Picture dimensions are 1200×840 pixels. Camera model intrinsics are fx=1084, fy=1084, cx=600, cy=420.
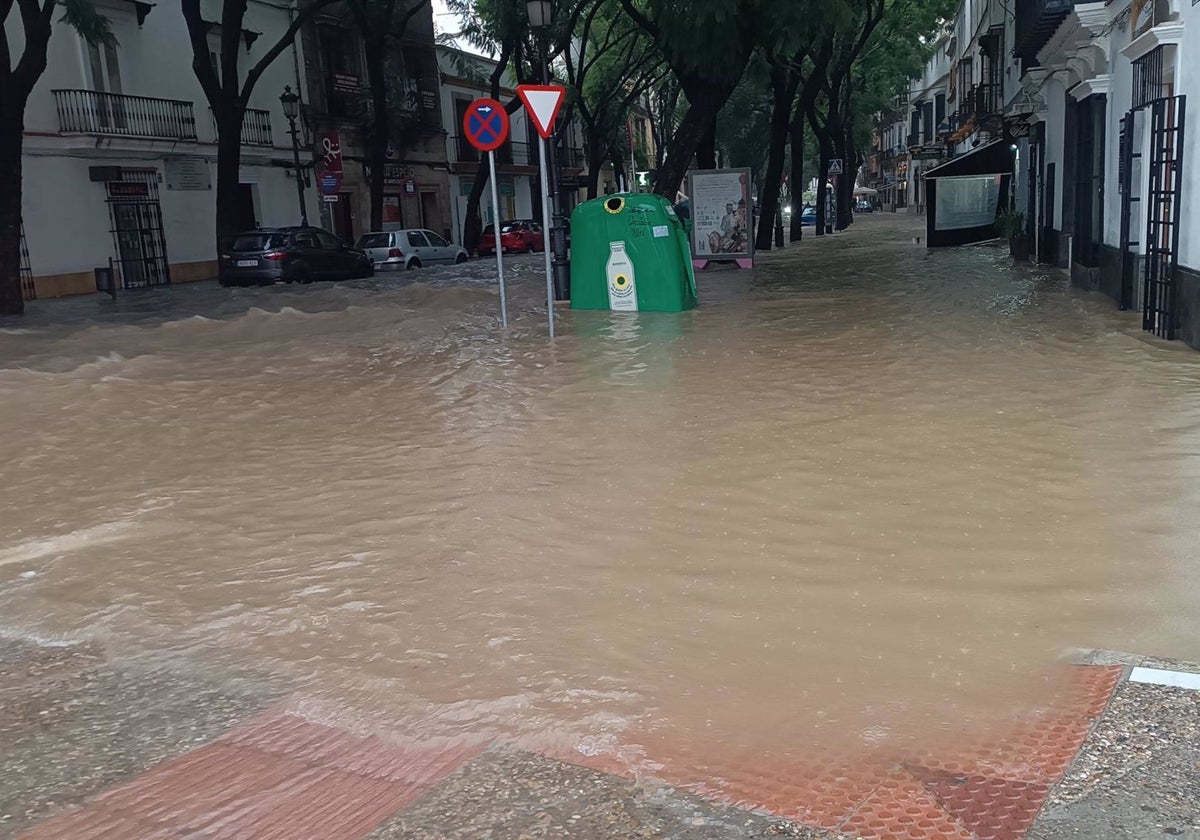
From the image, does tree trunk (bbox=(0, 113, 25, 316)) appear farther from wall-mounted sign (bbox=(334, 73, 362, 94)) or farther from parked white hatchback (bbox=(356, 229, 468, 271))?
wall-mounted sign (bbox=(334, 73, 362, 94))

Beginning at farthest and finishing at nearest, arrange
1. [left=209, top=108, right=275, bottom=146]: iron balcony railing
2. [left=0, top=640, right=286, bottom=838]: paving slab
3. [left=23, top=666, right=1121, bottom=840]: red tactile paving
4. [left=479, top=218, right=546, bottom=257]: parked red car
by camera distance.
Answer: [left=479, top=218, right=546, bottom=257]: parked red car → [left=209, top=108, right=275, bottom=146]: iron balcony railing → [left=0, top=640, right=286, bottom=838]: paving slab → [left=23, top=666, right=1121, bottom=840]: red tactile paving

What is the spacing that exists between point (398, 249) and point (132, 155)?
6634mm

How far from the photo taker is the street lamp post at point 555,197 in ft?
51.2

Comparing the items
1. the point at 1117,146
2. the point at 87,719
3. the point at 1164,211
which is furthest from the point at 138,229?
the point at 87,719

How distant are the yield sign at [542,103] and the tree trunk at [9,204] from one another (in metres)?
9.17

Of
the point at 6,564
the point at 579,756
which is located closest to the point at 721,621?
the point at 579,756

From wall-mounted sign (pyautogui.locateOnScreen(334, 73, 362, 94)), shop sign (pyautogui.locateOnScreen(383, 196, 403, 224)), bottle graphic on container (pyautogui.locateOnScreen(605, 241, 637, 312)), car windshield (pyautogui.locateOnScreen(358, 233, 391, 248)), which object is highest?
wall-mounted sign (pyautogui.locateOnScreen(334, 73, 362, 94))

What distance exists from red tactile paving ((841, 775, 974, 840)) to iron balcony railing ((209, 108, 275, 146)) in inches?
1155

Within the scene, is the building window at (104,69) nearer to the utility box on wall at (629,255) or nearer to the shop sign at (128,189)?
the shop sign at (128,189)

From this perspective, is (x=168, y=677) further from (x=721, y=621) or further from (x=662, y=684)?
(x=721, y=621)

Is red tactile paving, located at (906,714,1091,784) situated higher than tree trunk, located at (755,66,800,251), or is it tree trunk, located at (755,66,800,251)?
tree trunk, located at (755,66,800,251)

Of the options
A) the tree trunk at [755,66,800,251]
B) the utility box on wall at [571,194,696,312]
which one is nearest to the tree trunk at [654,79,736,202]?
the utility box on wall at [571,194,696,312]

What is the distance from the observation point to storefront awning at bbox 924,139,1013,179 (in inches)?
1070

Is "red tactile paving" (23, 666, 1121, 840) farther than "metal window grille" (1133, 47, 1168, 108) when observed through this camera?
No
